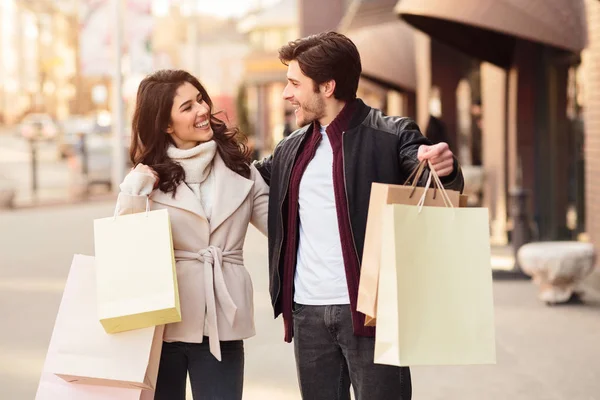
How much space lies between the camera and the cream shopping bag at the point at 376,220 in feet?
11.6

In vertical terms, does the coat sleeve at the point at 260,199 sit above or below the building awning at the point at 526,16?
below

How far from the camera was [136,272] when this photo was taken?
3.73 meters

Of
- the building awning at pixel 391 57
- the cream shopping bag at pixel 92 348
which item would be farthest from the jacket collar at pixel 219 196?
the building awning at pixel 391 57

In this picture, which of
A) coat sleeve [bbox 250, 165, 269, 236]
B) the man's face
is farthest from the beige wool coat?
the man's face

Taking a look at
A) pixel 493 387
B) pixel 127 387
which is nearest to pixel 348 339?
pixel 127 387

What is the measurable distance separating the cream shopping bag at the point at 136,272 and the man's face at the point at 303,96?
0.60m

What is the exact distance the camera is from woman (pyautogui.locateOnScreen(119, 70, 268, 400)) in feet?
13.2

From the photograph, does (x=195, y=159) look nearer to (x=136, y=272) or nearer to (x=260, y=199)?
(x=260, y=199)

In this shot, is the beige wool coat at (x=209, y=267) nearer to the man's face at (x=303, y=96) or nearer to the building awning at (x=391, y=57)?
the man's face at (x=303, y=96)

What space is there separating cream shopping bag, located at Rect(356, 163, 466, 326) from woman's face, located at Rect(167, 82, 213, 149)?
819 mm

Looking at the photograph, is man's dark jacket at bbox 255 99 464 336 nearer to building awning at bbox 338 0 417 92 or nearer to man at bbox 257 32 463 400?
man at bbox 257 32 463 400

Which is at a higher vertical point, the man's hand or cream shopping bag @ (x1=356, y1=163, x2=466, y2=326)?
the man's hand

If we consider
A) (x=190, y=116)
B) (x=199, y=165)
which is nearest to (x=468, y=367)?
(x=199, y=165)

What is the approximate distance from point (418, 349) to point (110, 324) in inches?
42.3
